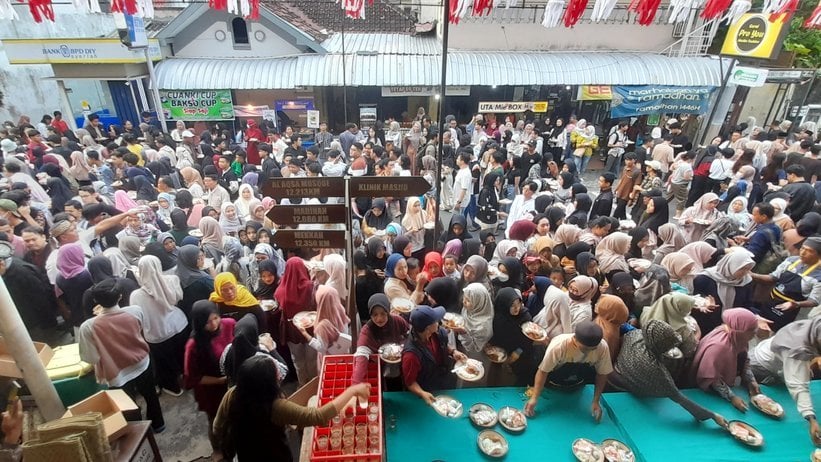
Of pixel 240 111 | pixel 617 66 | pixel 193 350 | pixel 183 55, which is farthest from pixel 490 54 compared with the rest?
pixel 193 350

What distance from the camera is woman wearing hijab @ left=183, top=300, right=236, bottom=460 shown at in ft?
11.9

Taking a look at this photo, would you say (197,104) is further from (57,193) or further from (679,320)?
(679,320)

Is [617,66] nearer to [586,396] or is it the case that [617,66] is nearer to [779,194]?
[779,194]

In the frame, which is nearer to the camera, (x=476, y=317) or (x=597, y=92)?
(x=476, y=317)

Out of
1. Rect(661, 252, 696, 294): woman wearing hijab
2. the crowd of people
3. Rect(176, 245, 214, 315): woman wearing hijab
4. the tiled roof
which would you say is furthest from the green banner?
Rect(661, 252, 696, 294): woman wearing hijab

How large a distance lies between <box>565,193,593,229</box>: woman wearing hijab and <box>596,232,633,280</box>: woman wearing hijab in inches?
44.2

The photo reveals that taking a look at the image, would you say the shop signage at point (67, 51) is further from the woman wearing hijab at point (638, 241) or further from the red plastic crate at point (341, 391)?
the woman wearing hijab at point (638, 241)

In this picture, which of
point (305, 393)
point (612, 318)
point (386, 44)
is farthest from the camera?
point (386, 44)

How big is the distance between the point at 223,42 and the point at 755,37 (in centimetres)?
1601

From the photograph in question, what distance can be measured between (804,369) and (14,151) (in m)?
13.9

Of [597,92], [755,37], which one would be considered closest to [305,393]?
[755,37]

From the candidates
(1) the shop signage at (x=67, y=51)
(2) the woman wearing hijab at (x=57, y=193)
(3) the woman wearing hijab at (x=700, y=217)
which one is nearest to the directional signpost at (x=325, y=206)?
(3) the woman wearing hijab at (x=700, y=217)

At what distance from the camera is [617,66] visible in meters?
14.2

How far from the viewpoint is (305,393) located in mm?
3682
